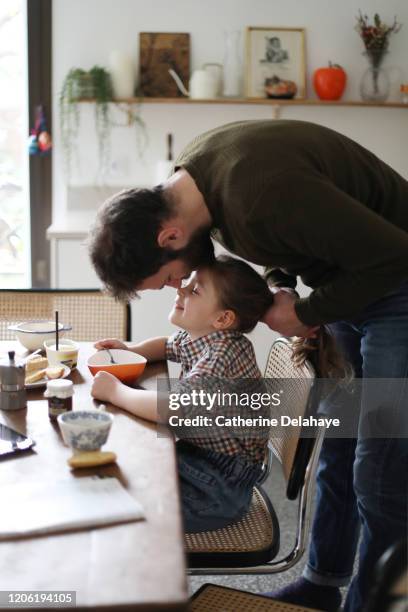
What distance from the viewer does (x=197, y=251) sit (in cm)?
173

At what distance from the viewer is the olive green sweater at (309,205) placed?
5.07 ft

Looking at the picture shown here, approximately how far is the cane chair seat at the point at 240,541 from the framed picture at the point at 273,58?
2.61m

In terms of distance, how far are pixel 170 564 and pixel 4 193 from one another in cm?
331

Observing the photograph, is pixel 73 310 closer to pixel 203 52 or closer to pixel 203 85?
pixel 203 85

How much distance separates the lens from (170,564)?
0.95m

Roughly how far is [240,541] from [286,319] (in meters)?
0.48

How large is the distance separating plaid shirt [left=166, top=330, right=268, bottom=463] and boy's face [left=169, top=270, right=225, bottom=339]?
26 millimetres

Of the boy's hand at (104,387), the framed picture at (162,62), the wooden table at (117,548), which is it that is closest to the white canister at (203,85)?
the framed picture at (162,62)

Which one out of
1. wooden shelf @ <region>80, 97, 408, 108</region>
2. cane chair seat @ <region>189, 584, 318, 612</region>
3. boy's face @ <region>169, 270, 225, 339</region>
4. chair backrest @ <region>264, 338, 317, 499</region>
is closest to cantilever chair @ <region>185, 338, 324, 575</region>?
chair backrest @ <region>264, 338, 317, 499</region>

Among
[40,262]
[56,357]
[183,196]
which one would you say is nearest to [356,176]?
[183,196]

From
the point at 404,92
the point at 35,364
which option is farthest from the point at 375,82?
the point at 35,364

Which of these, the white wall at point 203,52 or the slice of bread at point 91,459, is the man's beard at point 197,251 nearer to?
the slice of bread at point 91,459

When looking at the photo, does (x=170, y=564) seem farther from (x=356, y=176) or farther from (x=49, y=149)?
(x=49, y=149)

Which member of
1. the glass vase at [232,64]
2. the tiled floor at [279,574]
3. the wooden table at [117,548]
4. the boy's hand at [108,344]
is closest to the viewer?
the wooden table at [117,548]
